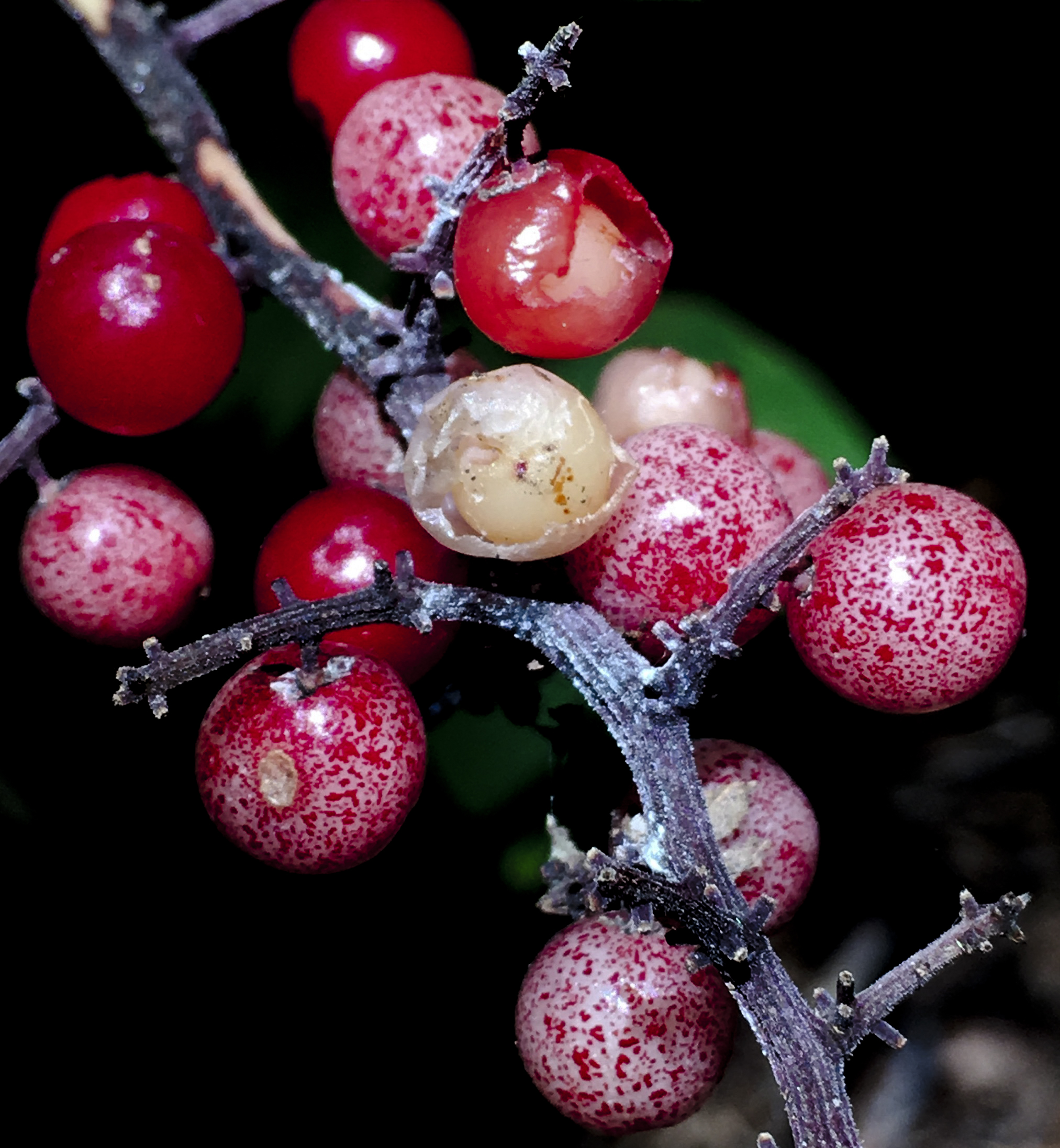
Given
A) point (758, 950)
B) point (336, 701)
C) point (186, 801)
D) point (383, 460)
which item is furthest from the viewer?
point (186, 801)

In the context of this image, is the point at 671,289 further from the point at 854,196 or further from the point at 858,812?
the point at 858,812

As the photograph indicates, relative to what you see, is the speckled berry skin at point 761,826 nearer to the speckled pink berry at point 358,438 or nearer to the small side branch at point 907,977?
the small side branch at point 907,977

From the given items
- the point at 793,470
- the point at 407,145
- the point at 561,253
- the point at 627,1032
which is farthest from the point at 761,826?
the point at 407,145

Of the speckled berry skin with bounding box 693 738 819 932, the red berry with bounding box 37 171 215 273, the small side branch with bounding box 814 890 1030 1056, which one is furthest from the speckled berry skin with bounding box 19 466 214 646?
the small side branch with bounding box 814 890 1030 1056

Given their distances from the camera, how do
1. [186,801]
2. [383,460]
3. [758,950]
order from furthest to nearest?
[186,801] → [383,460] → [758,950]

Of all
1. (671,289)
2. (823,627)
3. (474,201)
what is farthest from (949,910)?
(474,201)

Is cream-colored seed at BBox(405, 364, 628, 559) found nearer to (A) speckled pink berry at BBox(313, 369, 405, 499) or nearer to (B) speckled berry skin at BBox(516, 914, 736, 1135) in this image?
(A) speckled pink berry at BBox(313, 369, 405, 499)
